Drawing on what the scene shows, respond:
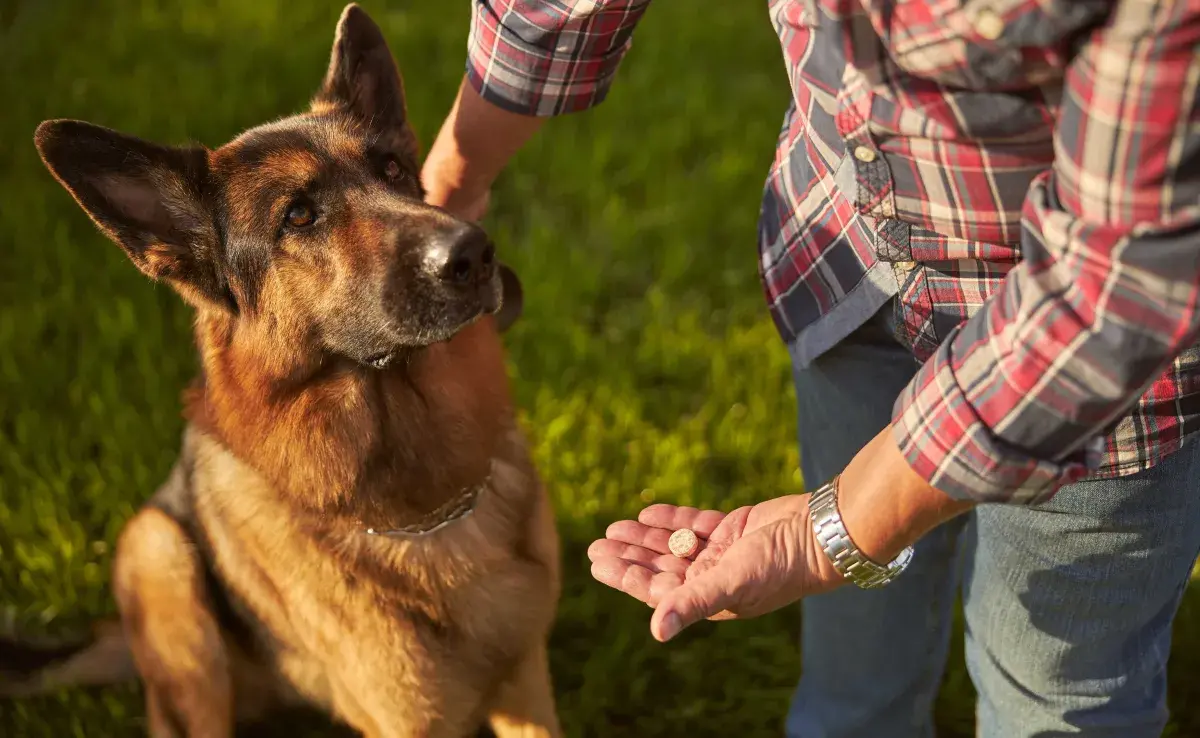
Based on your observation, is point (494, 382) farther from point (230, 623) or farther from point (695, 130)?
point (695, 130)

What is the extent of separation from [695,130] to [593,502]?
7.89ft

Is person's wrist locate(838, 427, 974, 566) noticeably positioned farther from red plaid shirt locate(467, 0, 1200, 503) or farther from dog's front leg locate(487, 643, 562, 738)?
dog's front leg locate(487, 643, 562, 738)

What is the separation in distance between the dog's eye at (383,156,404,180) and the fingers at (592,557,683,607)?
40.5 inches

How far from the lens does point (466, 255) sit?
194 centimetres

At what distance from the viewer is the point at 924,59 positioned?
124 cm

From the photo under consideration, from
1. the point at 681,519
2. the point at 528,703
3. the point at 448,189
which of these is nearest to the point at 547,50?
the point at 448,189

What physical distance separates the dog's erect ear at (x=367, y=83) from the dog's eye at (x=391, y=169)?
0.08 metres

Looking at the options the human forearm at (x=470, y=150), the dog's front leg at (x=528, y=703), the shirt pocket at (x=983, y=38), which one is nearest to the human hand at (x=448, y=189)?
the human forearm at (x=470, y=150)

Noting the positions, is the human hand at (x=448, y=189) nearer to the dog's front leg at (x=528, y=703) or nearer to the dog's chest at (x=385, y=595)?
the dog's chest at (x=385, y=595)

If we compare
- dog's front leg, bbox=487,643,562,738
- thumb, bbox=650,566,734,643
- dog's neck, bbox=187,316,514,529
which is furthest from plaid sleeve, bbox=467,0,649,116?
dog's front leg, bbox=487,643,562,738

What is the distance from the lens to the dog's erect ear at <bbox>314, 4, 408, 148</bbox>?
87.0 inches

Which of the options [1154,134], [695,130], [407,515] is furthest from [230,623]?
[695,130]

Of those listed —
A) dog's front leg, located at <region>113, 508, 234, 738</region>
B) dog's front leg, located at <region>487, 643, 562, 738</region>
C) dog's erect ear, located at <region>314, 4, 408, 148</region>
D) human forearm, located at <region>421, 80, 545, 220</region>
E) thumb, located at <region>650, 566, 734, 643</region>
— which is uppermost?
dog's erect ear, located at <region>314, 4, 408, 148</region>

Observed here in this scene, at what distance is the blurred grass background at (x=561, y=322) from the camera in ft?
9.22
